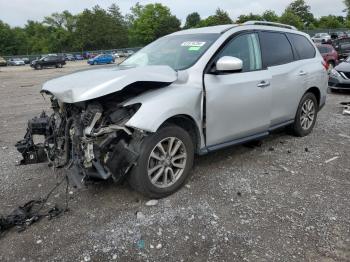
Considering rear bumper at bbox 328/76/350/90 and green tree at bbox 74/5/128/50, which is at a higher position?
green tree at bbox 74/5/128/50

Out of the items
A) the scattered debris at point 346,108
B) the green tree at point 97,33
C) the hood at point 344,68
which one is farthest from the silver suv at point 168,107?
the green tree at point 97,33

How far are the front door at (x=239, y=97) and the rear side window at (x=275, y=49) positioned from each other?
147 mm

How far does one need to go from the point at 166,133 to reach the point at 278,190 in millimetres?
1504

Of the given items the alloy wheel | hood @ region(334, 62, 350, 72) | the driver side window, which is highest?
the driver side window

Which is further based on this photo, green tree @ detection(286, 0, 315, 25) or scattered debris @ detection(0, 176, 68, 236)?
green tree @ detection(286, 0, 315, 25)

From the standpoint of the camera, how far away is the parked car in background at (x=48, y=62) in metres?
38.1

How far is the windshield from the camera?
431 cm

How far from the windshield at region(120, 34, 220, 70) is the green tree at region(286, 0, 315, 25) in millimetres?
103021

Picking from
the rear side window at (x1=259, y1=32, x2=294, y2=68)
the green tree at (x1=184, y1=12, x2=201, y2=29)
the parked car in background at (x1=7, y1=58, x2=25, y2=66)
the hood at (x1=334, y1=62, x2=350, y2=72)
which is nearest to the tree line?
the green tree at (x1=184, y1=12, x2=201, y2=29)

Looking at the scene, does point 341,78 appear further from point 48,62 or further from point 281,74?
point 48,62

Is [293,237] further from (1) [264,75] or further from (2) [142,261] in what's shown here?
(1) [264,75]

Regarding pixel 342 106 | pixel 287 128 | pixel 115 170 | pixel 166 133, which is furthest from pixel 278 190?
pixel 342 106

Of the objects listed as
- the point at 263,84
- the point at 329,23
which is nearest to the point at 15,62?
the point at 263,84

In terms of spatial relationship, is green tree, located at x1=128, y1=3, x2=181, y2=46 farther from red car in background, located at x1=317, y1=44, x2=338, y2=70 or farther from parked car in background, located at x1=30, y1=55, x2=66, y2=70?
red car in background, located at x1=317, y1=44, x2=338, y2=70
